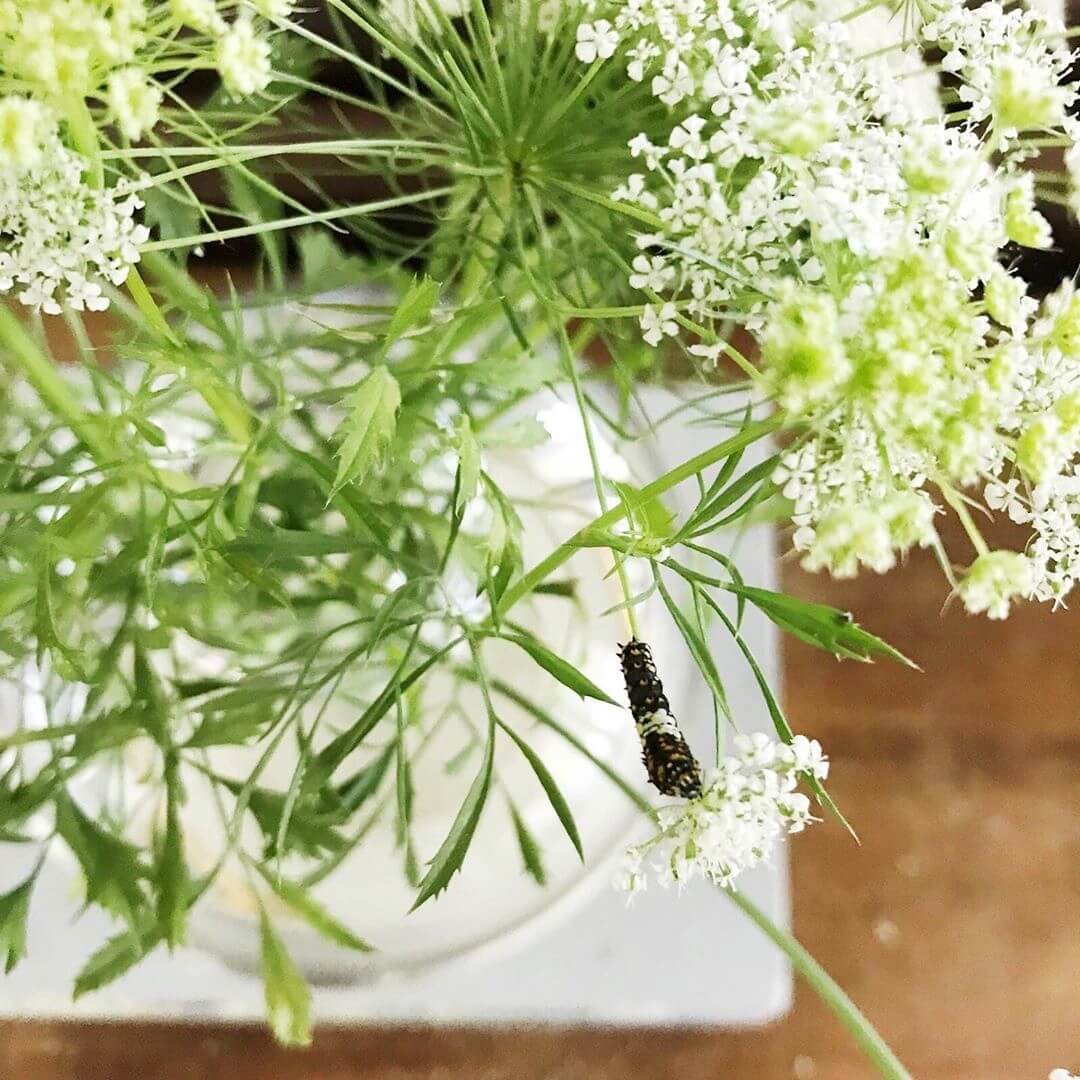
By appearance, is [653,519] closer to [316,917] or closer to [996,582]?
[996,582]

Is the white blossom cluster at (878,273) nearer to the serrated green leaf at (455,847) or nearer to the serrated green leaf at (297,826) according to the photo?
the serrated green leaf at (455,847)

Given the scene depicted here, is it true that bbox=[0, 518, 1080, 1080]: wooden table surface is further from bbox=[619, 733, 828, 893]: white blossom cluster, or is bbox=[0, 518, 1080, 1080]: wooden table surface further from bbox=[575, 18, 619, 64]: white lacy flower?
bbox=[575, 18, 619, 64]: white lacy flower

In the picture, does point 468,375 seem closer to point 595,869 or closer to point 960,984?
point 595,869

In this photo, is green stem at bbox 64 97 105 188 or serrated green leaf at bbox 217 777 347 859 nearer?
green stem at bbox 64 97 105 188

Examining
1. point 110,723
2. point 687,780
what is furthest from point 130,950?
point 687,780

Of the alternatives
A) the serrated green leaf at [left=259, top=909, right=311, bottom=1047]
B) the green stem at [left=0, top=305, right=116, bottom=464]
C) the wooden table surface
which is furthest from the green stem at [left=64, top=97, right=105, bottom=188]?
the wooden table surface

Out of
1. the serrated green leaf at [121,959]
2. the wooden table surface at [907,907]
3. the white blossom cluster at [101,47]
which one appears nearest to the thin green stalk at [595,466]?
the white blossom cluster at [101,47]
